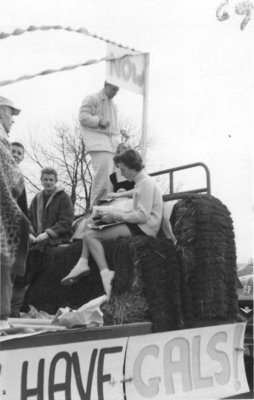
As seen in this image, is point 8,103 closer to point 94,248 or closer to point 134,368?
point 94,248

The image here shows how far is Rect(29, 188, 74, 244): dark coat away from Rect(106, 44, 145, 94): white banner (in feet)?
3.81

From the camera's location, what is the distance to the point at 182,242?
441cm

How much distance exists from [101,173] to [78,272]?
154 cm

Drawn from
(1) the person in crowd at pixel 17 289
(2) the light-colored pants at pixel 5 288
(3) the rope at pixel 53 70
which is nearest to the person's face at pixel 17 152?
(1) the person in crowd at pixel 17 289

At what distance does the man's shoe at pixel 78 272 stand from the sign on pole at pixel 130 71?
144cm

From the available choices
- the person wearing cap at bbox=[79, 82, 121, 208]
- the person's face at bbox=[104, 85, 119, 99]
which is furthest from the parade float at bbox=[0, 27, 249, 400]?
the person's face at bbox=[104, 85, 119, 99]

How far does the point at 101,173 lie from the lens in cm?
576

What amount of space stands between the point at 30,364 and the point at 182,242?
64.5 inches

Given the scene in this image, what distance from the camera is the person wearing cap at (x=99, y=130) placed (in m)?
5.79

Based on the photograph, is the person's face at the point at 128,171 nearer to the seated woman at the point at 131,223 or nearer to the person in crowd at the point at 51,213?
the seated woman at the point at 131,223

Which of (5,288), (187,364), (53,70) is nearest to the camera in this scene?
(5,288)

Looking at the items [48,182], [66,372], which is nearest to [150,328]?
[66,372]

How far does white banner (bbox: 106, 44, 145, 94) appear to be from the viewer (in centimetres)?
561

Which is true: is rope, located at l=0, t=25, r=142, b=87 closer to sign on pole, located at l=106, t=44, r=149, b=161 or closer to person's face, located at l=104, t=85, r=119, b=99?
sign on pole, located at l=106, t=44, r=149, b=161
